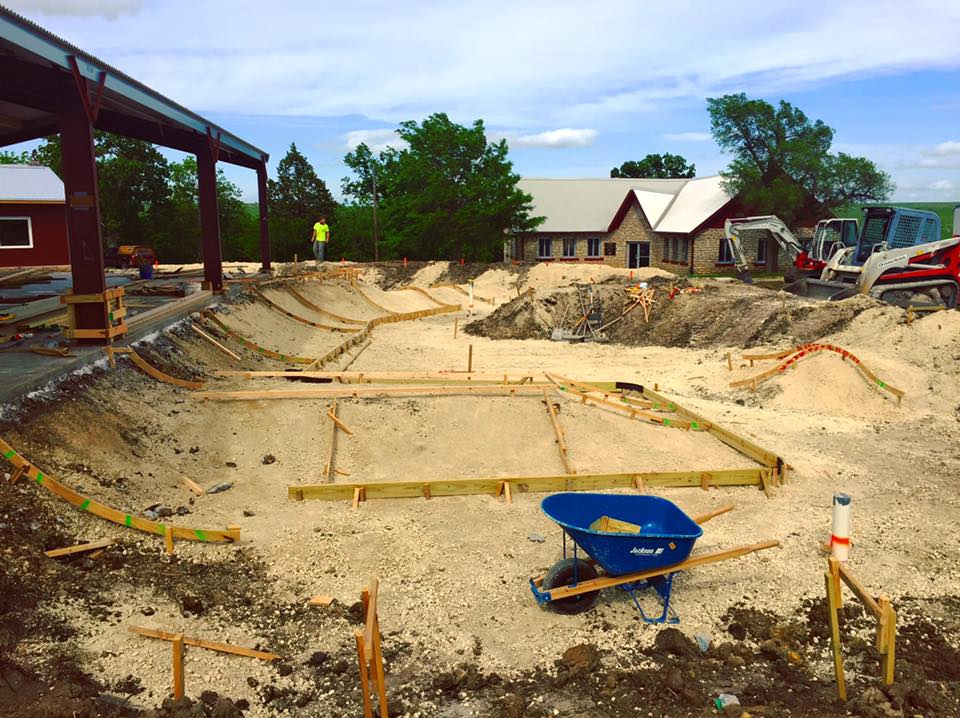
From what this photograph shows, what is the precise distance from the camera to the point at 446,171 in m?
40.7

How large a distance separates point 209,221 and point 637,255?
3005cm

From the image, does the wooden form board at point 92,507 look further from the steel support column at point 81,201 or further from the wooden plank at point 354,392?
the steel support column at point 81,201

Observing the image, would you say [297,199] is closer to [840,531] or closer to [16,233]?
[16,233]

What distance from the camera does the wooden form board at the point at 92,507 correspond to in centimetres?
712

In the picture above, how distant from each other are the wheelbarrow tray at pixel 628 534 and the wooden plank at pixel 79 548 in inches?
157

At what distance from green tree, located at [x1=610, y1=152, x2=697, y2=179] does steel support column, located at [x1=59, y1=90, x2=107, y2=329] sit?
71652mm

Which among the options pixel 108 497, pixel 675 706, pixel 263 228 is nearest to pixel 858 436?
pixel 675 706

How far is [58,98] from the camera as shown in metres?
10.9

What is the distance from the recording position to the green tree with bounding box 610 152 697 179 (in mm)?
77438


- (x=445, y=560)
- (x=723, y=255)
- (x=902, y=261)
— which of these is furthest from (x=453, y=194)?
(x=445, y=560)

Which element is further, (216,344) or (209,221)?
(209,221)

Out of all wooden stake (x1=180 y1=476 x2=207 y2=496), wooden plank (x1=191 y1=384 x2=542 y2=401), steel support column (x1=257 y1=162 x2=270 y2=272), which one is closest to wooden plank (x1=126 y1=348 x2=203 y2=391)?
wooden plank (x1=191 y1=384 x2=542 y2=401)

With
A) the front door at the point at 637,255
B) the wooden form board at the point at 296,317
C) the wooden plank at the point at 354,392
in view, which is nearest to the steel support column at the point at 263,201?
the wooden form board at the point at 296,317

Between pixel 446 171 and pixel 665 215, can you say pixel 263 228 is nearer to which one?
pixel 446 171
